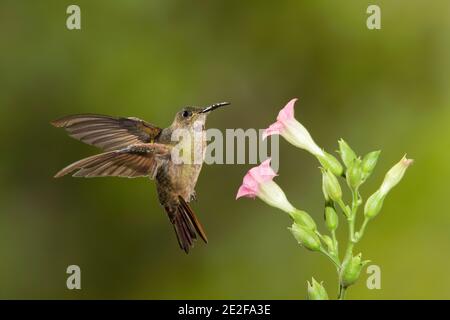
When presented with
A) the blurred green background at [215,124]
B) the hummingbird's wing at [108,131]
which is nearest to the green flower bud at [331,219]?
the hummingbird's wing at [108,131]

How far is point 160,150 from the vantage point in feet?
12.2

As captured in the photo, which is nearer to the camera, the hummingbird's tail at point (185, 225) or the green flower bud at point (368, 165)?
the green flower bud at point (368, 165)

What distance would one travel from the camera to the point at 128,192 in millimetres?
6719

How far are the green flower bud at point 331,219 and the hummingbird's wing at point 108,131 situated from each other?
1279mm

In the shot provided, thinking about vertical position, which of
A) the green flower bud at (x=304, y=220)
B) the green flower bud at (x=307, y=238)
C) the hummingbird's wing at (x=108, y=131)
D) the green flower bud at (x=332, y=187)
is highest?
the hummingbird's wing at (x=108, y=131)

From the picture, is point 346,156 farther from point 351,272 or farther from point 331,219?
point 351,272

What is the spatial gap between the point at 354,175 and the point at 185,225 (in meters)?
1.15

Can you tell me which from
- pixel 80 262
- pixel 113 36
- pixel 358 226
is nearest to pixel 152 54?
pixel 113 36

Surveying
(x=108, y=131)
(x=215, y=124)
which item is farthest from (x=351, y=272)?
(x=215, y=124)

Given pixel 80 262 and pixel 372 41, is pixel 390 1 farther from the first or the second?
pixel 80 262

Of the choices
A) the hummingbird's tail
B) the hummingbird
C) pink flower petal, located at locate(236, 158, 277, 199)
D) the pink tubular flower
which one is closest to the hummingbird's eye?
the hummingbird

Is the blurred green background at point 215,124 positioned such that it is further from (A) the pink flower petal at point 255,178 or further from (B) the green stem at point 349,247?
(B) the green stem at point 349,247

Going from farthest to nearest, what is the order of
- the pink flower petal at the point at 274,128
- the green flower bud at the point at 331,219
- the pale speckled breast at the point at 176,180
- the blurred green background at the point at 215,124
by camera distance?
the blurred green background at the point at 215,124 → the pale speckled breast at the point at 176,180 → the pink flower petal at the point at 274,128 → the green flower bud at the point at 331,219

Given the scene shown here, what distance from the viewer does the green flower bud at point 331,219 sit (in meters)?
3.05
